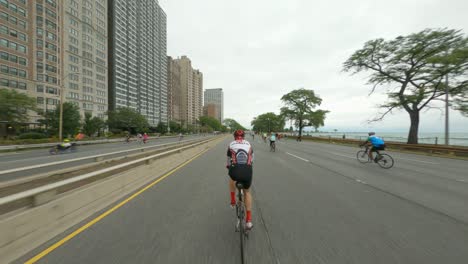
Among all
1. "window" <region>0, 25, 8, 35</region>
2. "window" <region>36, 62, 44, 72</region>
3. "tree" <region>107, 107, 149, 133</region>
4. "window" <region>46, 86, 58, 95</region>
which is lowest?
"tree" <region>107, 107, 149, 133</region>

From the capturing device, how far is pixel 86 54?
6688 centimetres

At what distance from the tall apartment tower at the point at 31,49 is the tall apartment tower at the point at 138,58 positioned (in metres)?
31.7

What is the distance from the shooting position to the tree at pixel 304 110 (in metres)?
49.6

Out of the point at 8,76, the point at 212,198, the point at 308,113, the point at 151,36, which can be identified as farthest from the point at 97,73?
the point at 212,198

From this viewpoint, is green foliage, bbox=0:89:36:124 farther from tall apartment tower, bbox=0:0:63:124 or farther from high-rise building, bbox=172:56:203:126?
high-rise building, bbox=172:56:203:126

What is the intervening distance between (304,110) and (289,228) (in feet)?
172

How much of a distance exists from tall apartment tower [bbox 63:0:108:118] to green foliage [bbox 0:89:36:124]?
1310 inches

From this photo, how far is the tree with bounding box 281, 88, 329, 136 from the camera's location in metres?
49.6

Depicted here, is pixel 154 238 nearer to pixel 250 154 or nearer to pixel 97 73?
pixel 250 154

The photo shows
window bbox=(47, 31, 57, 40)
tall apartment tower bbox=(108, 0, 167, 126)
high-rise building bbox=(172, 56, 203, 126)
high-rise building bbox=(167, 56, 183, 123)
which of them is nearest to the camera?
window bbox=(47, 31, 57, 40)

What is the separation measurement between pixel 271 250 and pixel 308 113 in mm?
52886

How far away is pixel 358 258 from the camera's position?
2678 millimetres

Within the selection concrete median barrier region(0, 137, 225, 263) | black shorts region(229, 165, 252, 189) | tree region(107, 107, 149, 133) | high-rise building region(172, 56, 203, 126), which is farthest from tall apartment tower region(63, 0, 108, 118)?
high-rise building region(172, 56, 203, 126)

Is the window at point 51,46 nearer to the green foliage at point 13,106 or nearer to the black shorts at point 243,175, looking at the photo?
the green foliage at point 13,106
